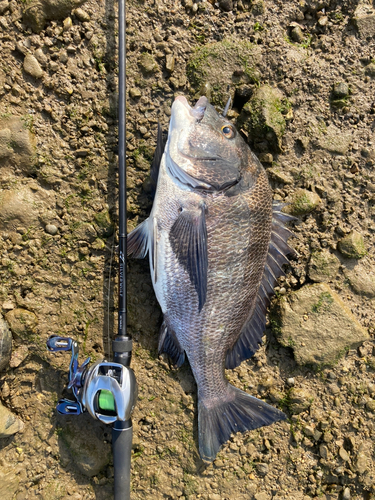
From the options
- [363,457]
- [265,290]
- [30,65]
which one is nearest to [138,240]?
[265,290]

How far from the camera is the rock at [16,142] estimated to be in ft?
6.86

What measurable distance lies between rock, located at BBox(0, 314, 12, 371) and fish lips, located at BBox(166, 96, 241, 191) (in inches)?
55.9

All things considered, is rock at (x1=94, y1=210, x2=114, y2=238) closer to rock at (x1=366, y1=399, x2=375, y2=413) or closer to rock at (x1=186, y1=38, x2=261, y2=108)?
rock at (x1=186, y1=38, x2=261, y2=108)

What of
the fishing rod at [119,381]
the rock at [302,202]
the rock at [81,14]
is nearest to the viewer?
the fishing rod at [119,381]

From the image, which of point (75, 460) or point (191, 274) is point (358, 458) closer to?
point (191, 274)

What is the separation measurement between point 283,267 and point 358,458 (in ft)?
4.74

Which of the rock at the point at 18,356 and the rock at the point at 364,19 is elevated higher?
the rock at the point at 364,19

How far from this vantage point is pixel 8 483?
211cm

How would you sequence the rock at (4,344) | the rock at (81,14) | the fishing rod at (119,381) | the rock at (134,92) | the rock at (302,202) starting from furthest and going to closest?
the rock at (302,202)
the rock at (134,92)
the rock at (81,14)
the rock at (4,344)
the fishing rod at (119,381)

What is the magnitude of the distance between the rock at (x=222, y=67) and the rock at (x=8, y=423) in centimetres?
248

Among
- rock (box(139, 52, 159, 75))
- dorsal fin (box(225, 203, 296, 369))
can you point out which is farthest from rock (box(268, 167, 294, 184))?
rock (box(139, 52, 159, 75))

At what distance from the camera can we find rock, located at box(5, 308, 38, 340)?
213 cm

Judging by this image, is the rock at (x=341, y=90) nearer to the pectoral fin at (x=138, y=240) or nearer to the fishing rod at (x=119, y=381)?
the fishing rod at (x=119, y=381)

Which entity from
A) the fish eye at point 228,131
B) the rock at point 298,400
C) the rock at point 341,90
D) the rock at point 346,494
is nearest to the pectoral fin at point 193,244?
the fish eye at point 228,131
